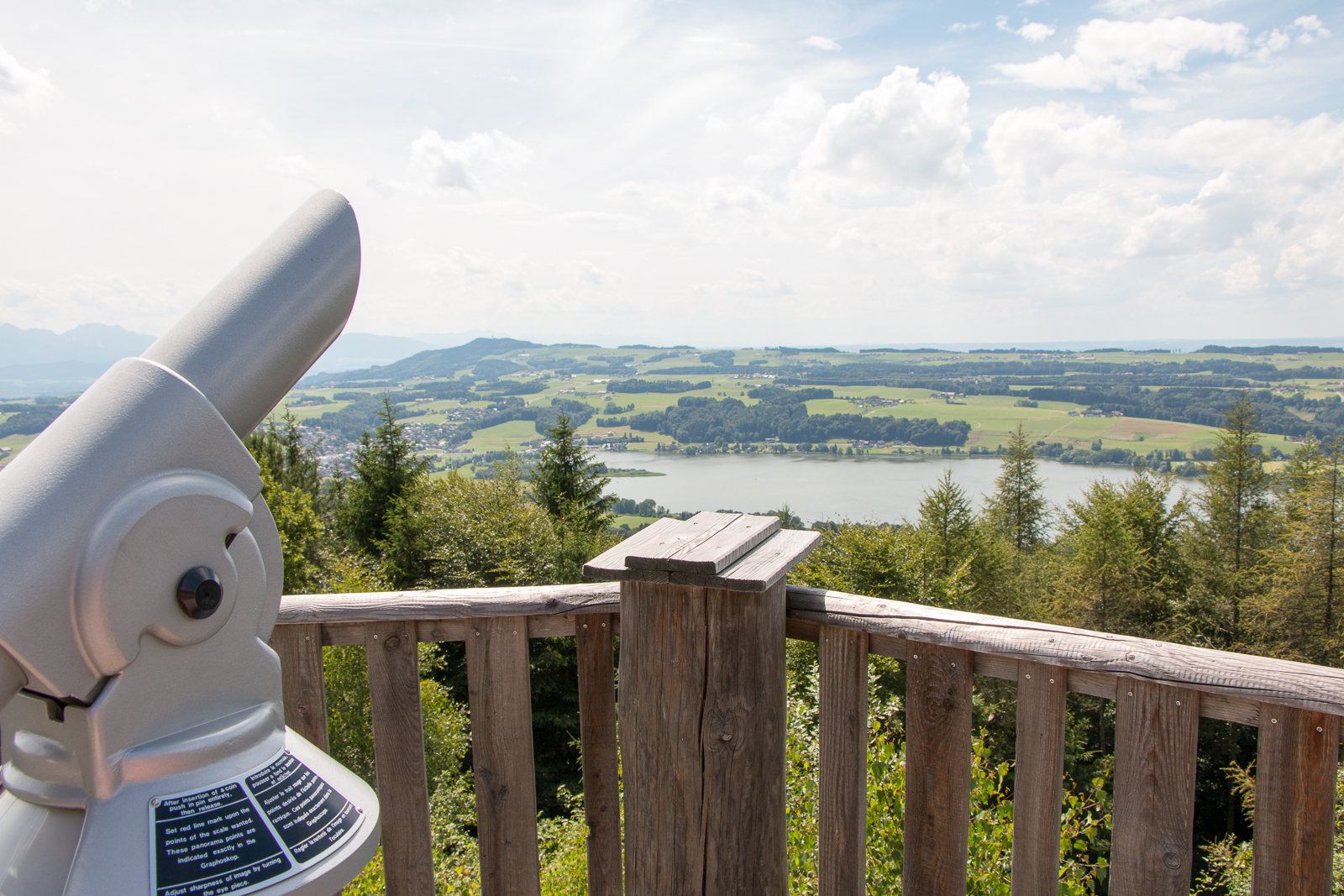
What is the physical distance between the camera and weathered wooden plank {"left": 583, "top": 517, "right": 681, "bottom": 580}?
131 centimetres

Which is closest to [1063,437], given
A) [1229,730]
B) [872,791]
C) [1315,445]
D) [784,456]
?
[784,456]

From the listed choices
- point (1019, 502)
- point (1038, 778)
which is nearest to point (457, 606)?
point (1038, 778)

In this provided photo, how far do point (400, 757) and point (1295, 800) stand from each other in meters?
1.44

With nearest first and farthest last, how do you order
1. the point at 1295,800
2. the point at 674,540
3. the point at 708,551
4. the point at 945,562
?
the point at 1295,800, the point at 708,551, the point at 674,540, the point at 945,562

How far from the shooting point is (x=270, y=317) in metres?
0.85

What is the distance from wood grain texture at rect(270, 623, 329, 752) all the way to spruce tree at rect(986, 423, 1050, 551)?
145 feet

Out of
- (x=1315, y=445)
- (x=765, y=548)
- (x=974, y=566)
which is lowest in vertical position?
(x=974, y=566)

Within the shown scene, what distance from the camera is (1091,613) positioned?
28.7m

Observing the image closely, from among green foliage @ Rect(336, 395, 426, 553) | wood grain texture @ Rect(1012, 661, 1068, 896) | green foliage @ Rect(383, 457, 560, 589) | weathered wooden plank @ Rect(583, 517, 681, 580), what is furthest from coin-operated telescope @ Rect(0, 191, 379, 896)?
green foliage @ Rect(336, 395, 426, 553)

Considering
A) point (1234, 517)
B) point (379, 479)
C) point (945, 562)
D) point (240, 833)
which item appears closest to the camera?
point (240, 833)

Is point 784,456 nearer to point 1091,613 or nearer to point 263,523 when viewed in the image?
point 1091,613

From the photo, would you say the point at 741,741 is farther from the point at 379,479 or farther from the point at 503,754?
the point at 379,479

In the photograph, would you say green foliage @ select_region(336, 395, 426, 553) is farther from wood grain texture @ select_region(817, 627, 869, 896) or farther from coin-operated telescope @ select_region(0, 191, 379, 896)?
coin-operated telescope @ select_region(0, 191, 379, 896)

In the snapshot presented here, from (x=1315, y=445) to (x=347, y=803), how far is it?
1538 inches
